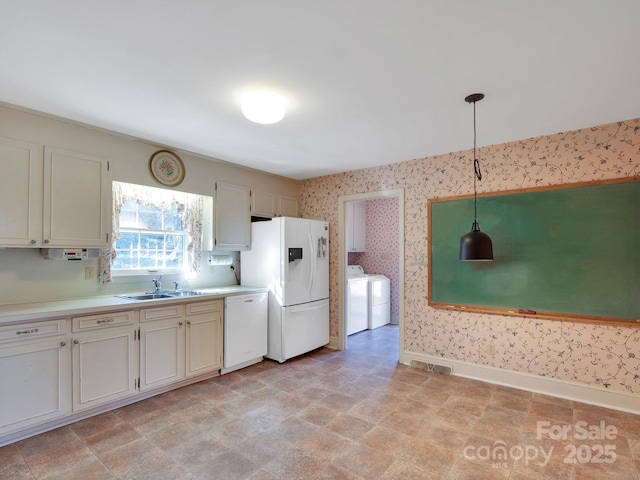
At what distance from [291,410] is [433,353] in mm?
1803

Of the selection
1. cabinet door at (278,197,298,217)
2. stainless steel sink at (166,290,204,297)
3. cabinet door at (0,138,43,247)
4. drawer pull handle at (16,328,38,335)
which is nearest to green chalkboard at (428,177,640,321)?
cabinet door at (278,197,298,217)

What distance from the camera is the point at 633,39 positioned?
5.61 ft

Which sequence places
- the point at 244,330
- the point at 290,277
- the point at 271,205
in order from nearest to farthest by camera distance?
the point at 244,330 < the point at 290,277 < the point at 271,205

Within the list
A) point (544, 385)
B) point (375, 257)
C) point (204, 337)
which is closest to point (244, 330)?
point (204, 337)

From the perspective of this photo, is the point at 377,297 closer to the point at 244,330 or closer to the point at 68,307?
the point at 244,330

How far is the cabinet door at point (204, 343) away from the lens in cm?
325

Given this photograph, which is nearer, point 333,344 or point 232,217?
point 232,217

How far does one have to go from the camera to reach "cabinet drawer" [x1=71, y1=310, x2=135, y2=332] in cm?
252

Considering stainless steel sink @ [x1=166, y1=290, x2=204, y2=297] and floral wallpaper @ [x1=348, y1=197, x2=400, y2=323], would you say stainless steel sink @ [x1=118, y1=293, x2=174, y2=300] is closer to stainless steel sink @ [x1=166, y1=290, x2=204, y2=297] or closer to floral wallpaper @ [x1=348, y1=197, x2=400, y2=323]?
stainless steel sink @ [x1=166, y1=290, x2=204, y2=297]

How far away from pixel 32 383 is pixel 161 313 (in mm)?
967

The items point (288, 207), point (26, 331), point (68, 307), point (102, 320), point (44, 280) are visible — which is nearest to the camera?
point (26, 331)

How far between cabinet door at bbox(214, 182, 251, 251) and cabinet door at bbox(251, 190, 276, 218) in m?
0.08

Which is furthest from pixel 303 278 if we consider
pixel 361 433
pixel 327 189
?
pixel 361 433

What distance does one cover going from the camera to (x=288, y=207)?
16.0 ft
